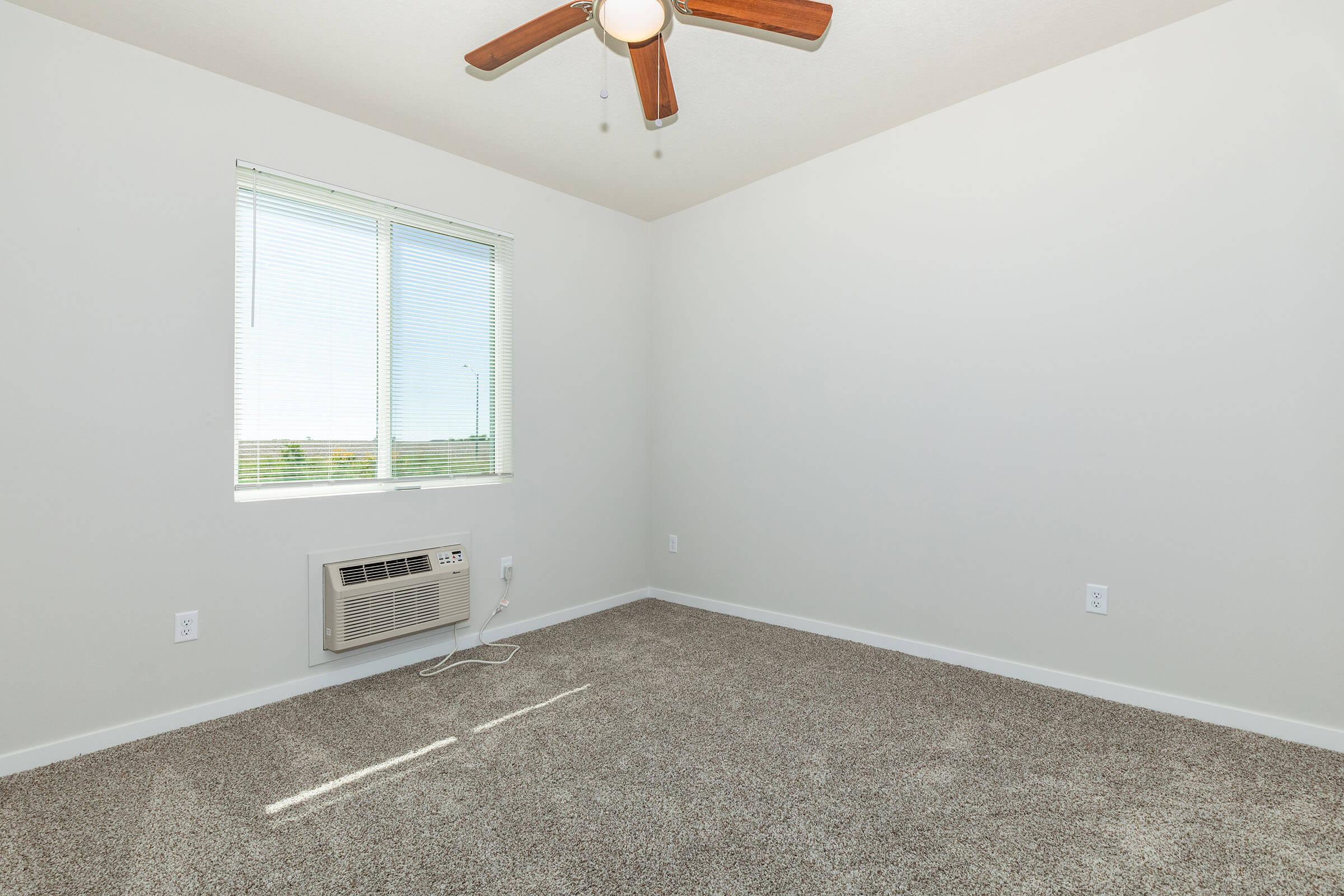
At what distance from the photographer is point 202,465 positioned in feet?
7.87

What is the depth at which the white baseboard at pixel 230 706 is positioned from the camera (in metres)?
2.07

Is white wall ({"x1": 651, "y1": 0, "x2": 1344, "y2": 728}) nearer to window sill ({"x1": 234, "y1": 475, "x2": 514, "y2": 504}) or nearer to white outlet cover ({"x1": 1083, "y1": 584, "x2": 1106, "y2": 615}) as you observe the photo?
white outlet cover ({"x1": 1083, "y1": 584, "x2": 1106, "y2": 615})

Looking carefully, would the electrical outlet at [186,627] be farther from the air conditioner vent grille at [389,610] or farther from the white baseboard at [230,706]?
the air conditioner vent grille at [389,610]

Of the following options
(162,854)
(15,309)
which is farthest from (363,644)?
(15,309)

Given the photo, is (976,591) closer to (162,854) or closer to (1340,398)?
(1340,398)

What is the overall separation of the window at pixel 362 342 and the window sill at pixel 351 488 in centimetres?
1

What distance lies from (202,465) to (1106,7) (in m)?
3.72

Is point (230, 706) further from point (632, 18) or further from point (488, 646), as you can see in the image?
point (632, 18)

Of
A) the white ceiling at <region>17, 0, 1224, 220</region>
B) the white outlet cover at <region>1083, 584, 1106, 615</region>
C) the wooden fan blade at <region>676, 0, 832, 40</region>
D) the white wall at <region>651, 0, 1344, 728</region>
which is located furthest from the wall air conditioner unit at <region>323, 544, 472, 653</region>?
the white outlet cover at <region>1083, 584, 1106, 615</region>

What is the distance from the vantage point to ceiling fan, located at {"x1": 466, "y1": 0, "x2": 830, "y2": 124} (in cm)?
167

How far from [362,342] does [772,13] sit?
Result: 7.23 feet

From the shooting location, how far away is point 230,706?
244 centimetres

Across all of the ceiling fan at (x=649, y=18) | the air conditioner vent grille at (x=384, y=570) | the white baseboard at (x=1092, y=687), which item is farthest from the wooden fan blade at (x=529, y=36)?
→ the white baseboard at (x=1092, y=687)

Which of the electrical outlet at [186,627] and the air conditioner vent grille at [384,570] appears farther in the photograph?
the air conditioner vent grille at [384,570]
